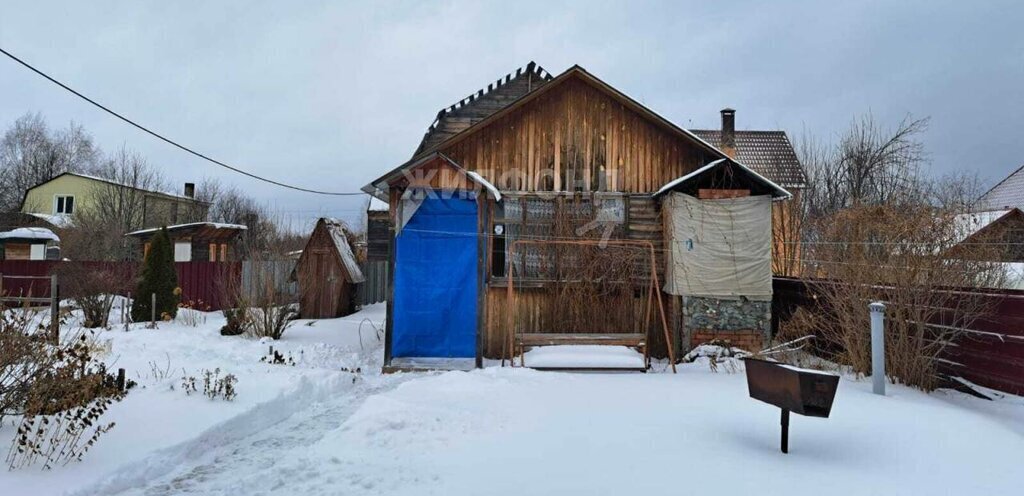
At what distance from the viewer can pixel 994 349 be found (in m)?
5.92

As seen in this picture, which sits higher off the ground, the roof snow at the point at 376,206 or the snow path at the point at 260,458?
the roof snow at the point at 376,206

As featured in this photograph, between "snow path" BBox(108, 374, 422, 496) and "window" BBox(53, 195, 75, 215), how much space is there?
39788 mm

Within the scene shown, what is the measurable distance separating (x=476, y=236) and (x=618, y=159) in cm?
321

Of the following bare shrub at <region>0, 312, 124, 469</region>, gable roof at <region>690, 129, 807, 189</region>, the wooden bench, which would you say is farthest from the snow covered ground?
gable roof at <region>690, 129, 807, 189</region>

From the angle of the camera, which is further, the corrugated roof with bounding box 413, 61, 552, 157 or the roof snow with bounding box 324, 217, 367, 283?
the corrugated roof with bounding box 413, 61, 552, 157

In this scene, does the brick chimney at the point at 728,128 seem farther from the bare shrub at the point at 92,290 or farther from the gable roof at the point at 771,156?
the bare shrub at the point at 92,290

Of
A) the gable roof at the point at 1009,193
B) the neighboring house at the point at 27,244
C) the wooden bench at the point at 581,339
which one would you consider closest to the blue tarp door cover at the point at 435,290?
the wooden bench at the point at 581,339

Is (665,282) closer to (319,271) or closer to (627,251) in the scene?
(627,251)

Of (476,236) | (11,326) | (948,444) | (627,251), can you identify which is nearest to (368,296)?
(476,236)

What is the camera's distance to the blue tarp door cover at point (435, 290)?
9258mm

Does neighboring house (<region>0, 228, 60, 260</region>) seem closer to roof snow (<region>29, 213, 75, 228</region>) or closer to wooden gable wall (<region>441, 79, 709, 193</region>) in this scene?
roof snow (<region>29, 213, 75, 228</region>)

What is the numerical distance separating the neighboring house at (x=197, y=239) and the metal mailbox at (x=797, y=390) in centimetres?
2048

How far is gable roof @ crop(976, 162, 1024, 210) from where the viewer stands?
77.2 ft

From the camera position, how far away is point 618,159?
9.97m
